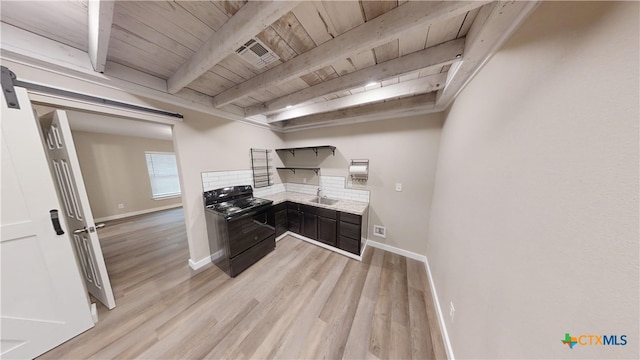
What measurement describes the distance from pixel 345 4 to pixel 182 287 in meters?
3.09

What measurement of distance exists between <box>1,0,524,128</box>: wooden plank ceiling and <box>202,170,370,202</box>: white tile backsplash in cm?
118

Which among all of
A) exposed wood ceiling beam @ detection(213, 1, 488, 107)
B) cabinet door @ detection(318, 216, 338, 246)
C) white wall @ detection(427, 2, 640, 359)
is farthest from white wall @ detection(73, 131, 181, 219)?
white wall @ detection(427, 2, 640, 359)

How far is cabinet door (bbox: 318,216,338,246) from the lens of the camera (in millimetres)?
2537

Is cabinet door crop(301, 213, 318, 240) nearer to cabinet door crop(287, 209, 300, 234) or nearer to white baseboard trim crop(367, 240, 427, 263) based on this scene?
cabinet door crop(287, 209, 300, 234)

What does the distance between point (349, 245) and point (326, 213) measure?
58 centimetres

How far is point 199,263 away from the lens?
2.27m

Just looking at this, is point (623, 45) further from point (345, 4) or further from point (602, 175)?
point (345, 4)

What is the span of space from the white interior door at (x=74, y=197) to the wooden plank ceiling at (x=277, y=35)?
0.70m

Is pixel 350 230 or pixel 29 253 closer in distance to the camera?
pixel 29 253

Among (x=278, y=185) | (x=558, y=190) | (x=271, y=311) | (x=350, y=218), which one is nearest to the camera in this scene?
(x=558, y=190)

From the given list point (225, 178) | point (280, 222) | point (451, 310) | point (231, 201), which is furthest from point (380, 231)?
point (225, 178)

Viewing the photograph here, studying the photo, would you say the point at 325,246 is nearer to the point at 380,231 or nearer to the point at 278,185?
the point at 380,231

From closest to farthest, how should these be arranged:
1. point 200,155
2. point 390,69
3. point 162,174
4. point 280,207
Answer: point 390,69
point 200,155
point 280,207
point 162,174

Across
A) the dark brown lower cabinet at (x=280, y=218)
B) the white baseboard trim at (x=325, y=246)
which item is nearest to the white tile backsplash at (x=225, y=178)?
the dark brown lower cabinet at (x=280, y=218)
